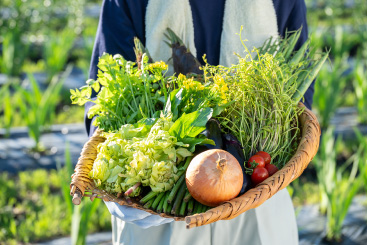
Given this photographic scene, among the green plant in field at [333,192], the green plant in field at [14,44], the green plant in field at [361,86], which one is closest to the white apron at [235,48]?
the green plant in field at [333,192]

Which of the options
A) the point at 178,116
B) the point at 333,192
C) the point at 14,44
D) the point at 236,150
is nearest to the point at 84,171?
the point at 178,116

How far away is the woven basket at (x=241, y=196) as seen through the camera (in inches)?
46.1

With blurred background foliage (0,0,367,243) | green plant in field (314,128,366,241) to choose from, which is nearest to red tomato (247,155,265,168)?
blurred background foliage (0,0,367,243)

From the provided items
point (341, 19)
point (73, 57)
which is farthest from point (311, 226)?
point (341, 19)

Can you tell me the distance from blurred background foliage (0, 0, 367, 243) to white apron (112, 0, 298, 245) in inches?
11.5

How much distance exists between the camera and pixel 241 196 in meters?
1.23

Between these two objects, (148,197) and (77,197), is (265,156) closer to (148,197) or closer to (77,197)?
(148,197)

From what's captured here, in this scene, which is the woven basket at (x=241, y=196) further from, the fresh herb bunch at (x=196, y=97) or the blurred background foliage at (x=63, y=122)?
the blurred background foliage at (x=63, y=122)

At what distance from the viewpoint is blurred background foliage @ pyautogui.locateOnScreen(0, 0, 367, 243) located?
262 centimetres

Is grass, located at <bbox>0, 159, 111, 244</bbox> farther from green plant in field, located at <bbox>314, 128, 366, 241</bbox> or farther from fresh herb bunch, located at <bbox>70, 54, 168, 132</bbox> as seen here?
green plant in field, located at <bbox>314, 128, 366, 241</bbox>

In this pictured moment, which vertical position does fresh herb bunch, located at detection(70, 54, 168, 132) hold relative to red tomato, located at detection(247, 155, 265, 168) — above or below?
above

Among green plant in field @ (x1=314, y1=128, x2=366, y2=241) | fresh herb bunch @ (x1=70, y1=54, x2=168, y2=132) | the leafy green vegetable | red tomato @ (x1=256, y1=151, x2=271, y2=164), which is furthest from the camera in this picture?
green plant in field @ (x1=314, y1=128, x2=366, y2=241)

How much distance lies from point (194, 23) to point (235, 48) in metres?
0.19

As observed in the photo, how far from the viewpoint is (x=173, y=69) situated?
1.70m
